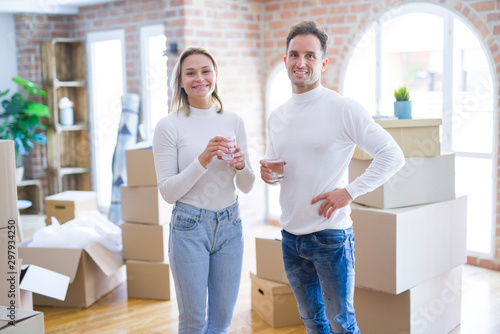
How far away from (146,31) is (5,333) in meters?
4.53

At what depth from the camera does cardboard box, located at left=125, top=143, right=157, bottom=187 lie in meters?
3.55

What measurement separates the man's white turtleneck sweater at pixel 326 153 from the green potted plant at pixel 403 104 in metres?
A: 0.89

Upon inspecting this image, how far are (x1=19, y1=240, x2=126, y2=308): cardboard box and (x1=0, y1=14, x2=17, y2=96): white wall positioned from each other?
3.22 metres

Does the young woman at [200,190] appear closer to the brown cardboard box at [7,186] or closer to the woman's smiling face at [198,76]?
the woman's smiling face at [198,76]

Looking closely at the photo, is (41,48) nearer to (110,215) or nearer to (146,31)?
(146,31)

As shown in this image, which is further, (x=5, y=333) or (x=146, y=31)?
(x=146, y=31)

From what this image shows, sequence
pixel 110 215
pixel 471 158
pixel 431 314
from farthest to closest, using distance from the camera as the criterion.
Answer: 1. pixel 110 215
2. pixel 471 158
3. pixel 431 314

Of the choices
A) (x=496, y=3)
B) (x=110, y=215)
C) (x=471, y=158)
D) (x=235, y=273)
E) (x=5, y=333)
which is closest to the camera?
(x=5, y=333)

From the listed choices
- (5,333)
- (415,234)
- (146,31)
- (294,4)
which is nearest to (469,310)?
(415,234)

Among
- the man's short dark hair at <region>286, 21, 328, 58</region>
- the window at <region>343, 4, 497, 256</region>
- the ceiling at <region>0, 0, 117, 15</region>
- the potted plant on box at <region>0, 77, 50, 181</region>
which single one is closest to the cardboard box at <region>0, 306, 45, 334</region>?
the man's short dark hair at <region>286, 21, 328, 58</region>

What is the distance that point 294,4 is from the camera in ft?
16.6

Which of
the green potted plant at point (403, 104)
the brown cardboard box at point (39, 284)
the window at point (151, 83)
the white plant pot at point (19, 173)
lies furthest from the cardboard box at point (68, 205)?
the green potted plant at point (403, 104)

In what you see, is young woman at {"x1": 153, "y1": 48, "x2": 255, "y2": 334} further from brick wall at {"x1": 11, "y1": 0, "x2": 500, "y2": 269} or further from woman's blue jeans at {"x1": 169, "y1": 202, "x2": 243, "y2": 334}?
brick wall at {"x1": 11, "y1": 0, "x2": 500, "y2": 269}

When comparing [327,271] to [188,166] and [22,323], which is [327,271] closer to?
[188,166]
